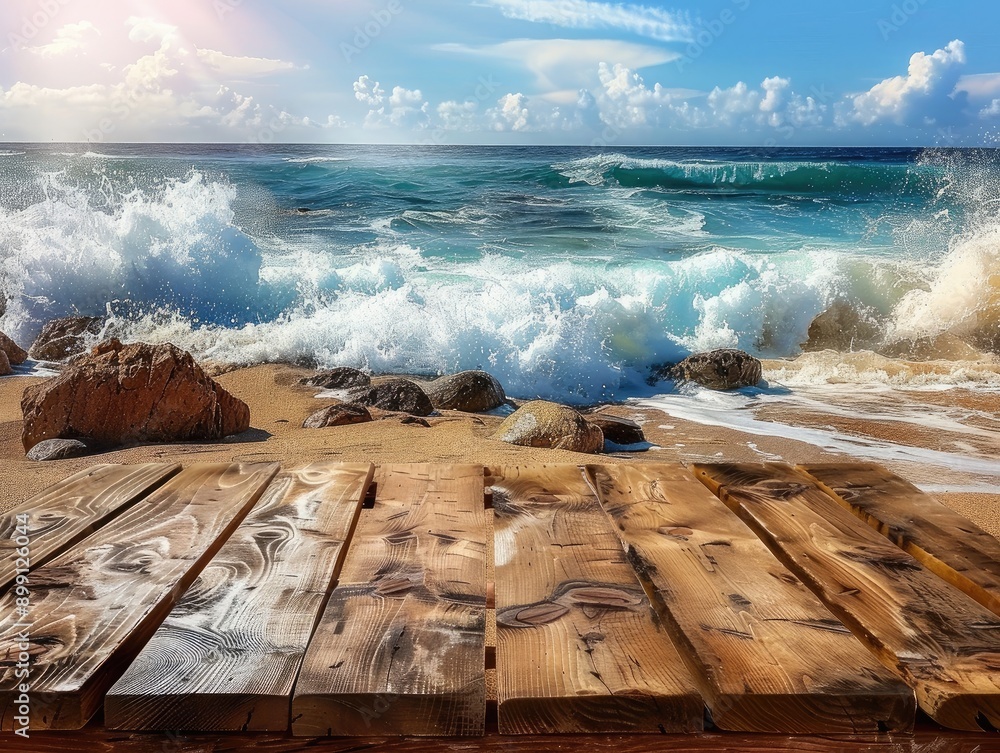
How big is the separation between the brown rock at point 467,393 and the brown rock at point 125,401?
211cm

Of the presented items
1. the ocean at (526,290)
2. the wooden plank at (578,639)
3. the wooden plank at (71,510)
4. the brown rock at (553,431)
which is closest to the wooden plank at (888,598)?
the wooden plank at (578,639)

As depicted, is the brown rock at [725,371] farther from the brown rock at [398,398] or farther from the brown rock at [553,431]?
the brown rock at [398,398]

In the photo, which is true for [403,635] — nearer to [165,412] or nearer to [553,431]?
[553,431]

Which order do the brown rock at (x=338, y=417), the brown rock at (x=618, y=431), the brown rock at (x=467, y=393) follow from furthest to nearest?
the brown rock at (x=467, y=393) < the brown rock at (x=618, y=431) < the brown rock at (x=338, y=417)

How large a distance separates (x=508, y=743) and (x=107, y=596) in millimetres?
704

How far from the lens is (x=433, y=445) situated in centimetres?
543

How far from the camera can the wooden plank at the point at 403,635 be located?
105cm

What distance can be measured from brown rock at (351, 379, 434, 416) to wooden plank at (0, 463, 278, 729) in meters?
4.80

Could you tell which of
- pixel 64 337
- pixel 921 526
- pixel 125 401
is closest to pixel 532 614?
pixel 921 526

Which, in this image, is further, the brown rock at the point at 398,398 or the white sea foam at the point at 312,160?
the white sea foam at the point at 312,160

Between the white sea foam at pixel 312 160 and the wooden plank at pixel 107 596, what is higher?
→ the white sea foam at pixel 312 160

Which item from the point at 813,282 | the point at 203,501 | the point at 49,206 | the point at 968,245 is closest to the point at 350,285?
the point at 49,206

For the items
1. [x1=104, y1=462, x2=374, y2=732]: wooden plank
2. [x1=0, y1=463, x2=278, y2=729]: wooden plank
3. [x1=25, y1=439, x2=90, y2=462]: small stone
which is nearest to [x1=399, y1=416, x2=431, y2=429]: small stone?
[x1=25, y1=439, x2=90, y2=462]: small stone

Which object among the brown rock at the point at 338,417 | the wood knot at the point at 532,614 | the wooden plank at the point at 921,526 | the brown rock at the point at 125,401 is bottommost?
the brown rock at the point at 338,417
